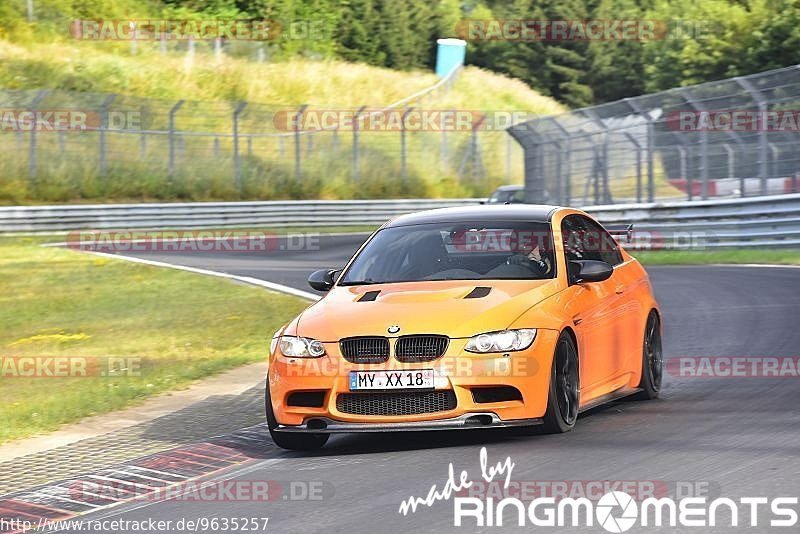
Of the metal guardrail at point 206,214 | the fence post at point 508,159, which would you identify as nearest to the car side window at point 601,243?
the metal guardrail at point 206,214

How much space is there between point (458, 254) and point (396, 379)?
1.69 metres

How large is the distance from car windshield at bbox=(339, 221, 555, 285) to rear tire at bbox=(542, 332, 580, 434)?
70cm

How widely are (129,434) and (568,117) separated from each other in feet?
81.8

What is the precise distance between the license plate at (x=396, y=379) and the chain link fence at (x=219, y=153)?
1241 inches

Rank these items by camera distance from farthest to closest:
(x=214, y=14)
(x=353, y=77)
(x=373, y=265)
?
(x=214, y=14)
(x=353, y=77)
(x=373, y=265)

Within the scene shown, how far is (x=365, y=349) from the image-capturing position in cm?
868

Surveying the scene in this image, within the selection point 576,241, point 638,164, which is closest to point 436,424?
point 576,241

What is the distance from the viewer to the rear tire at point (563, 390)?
8773 mm

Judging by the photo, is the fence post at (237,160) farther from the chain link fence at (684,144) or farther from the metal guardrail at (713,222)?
the metal guardrail at (713,222)

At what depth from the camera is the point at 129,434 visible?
34.0ft

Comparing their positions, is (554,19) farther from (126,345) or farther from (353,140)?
(126,345)

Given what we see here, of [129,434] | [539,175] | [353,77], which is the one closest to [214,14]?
[353,77]

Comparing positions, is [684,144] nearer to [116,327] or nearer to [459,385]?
[116,327]

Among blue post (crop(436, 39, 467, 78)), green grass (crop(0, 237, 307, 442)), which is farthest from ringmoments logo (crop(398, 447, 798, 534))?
blue post (crop(436, 39, 467, 78))
